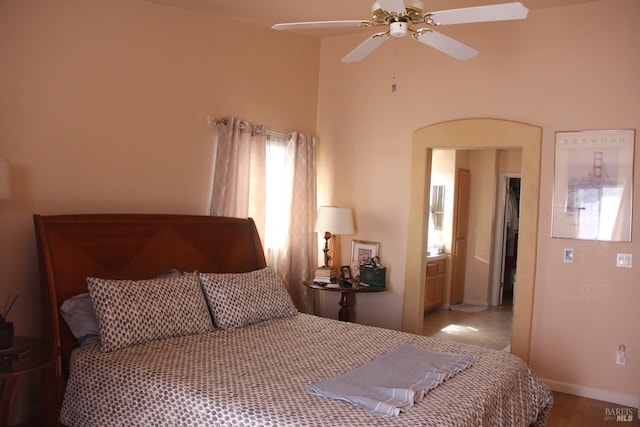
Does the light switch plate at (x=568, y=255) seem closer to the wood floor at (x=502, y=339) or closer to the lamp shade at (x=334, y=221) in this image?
the wood floor at (x=502, y=339)

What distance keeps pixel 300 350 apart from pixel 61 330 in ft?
4.57

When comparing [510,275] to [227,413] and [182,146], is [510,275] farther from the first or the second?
[227,413]

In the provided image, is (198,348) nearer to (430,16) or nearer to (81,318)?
(81,318)

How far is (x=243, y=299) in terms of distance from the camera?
3592mm

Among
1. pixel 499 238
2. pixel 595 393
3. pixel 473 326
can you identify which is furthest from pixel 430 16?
pixel 499 238

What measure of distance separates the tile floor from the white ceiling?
342 cm

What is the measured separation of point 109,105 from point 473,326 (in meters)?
4.83

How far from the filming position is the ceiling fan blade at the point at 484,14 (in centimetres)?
231

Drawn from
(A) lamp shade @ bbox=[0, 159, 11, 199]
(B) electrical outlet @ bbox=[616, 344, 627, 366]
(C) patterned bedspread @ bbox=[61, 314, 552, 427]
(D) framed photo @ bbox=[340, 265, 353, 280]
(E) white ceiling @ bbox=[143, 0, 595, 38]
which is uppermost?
(E) white ceiling @ bbox=[143, 0, 595, 38]

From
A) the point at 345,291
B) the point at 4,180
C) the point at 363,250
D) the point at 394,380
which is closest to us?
the point at 394,380

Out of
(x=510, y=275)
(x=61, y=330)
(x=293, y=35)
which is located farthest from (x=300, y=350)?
(x=510, y=275)

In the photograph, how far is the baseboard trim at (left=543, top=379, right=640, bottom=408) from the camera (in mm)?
3990

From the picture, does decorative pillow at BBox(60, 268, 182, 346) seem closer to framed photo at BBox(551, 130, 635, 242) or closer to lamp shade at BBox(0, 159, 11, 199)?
lamp shade at BBox(0, 159, 11, 199)

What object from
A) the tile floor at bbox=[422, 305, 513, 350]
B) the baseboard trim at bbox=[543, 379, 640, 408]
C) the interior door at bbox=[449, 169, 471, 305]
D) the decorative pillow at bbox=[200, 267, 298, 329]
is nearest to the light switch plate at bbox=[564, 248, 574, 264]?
the baseboard trim at bbox=[543, 379, 640, 408]
